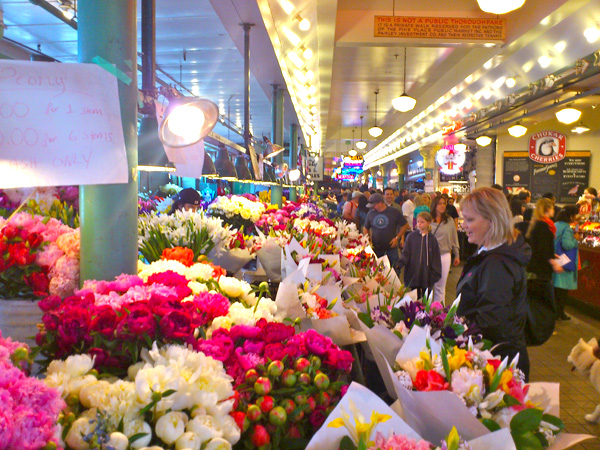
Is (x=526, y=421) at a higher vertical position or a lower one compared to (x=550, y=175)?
lower

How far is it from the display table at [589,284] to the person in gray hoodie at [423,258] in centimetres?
273

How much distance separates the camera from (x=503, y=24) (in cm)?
734

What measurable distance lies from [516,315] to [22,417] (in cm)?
254

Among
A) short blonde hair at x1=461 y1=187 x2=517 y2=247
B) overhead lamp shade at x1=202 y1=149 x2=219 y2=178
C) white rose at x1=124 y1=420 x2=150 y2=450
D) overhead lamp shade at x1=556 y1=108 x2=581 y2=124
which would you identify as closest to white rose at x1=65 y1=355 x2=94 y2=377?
white rose at x1=124 y1=420 x2=150 y2=450

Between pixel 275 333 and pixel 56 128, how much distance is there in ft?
2.76

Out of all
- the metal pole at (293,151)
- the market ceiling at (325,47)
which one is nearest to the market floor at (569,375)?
the market ceiling at (325,47)

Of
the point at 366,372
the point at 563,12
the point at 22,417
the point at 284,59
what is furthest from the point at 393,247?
the point at 22,417

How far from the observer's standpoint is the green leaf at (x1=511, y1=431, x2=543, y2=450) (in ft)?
3.92

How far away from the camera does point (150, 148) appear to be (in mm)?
2211

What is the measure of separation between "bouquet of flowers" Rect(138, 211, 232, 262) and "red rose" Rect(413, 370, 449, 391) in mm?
1712

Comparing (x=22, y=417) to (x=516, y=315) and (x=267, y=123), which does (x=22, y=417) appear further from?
(x=267, y=123)

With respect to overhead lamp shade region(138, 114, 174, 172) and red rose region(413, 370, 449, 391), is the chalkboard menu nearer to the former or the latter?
overhead lamp shade region(138, 114, 174, 172)

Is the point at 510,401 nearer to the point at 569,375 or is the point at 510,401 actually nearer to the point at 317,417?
the point at 317,417

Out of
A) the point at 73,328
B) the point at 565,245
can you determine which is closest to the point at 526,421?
the point at 73,328
